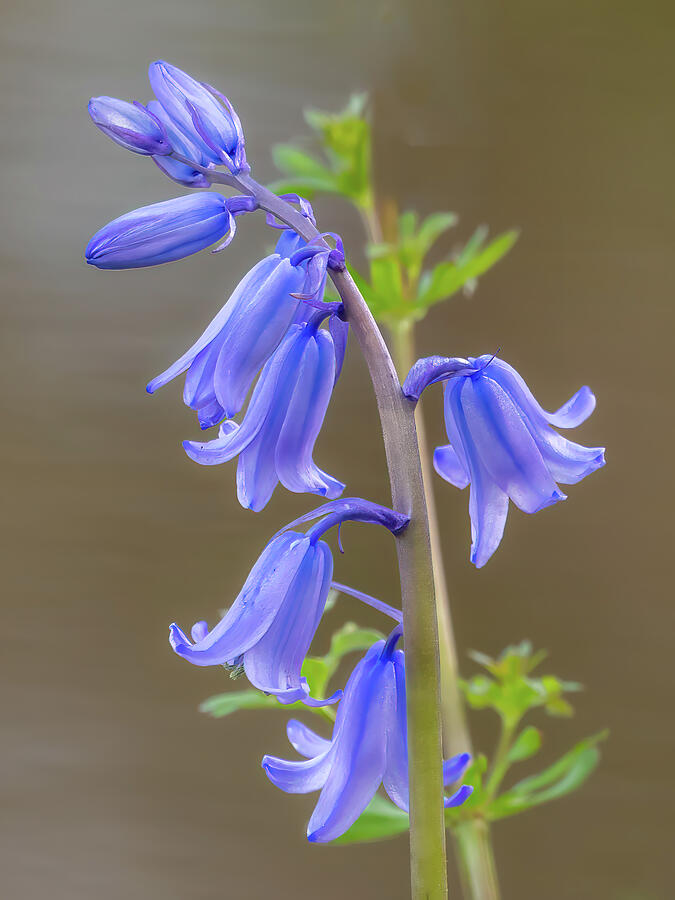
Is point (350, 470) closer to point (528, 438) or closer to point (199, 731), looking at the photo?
point (199, 731)

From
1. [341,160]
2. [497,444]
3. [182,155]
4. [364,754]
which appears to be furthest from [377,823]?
[341,160]

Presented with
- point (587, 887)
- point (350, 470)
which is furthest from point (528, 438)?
point (587, 887)

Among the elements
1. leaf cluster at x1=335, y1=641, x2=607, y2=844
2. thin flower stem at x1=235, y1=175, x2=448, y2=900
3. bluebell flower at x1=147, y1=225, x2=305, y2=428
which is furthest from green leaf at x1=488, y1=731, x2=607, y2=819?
bluebell flower at x1=147, y1=225, x2=305, y2=428

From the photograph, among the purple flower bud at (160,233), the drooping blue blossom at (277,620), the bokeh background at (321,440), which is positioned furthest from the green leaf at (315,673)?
the bokeh background at (321,440)

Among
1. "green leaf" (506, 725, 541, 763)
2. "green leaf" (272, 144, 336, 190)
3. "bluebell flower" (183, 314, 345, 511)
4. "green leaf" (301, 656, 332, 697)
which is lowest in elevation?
"green leaf" (506, 725, 541, 763)

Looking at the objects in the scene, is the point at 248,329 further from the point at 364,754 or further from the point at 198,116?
the point at 364,754

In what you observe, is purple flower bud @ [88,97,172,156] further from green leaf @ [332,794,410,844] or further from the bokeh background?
the bokeh background

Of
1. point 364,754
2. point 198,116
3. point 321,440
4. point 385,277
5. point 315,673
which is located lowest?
point 364,754
